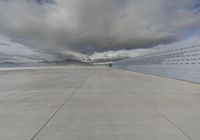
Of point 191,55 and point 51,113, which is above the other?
point 191,55

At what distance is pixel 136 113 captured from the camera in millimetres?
4832

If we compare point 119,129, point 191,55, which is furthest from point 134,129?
point 191,55

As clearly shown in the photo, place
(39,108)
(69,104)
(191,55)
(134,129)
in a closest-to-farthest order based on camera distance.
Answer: (134,129)
(39,108)
(69,104)
(191,55)

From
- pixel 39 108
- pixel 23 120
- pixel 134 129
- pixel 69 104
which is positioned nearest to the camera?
pixel 134 129

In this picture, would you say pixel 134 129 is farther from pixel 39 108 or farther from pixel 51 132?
pixel 39 108

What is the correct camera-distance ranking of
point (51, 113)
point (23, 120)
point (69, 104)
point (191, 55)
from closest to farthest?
point (23, 120)
point (51, 113)
point (69, 104)
point (191, 55)

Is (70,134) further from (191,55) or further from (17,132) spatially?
(191,55)

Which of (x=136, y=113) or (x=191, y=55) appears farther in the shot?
(x=191, y=55)

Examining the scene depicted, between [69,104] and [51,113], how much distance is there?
113cm

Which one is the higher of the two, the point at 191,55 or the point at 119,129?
the point at 191,55

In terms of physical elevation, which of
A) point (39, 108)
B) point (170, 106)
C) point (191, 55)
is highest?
point (191, 55)

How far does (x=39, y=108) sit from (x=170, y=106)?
17.7ft

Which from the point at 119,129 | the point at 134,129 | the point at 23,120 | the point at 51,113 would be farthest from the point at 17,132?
the point at 134,129

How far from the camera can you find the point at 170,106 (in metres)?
5.58
